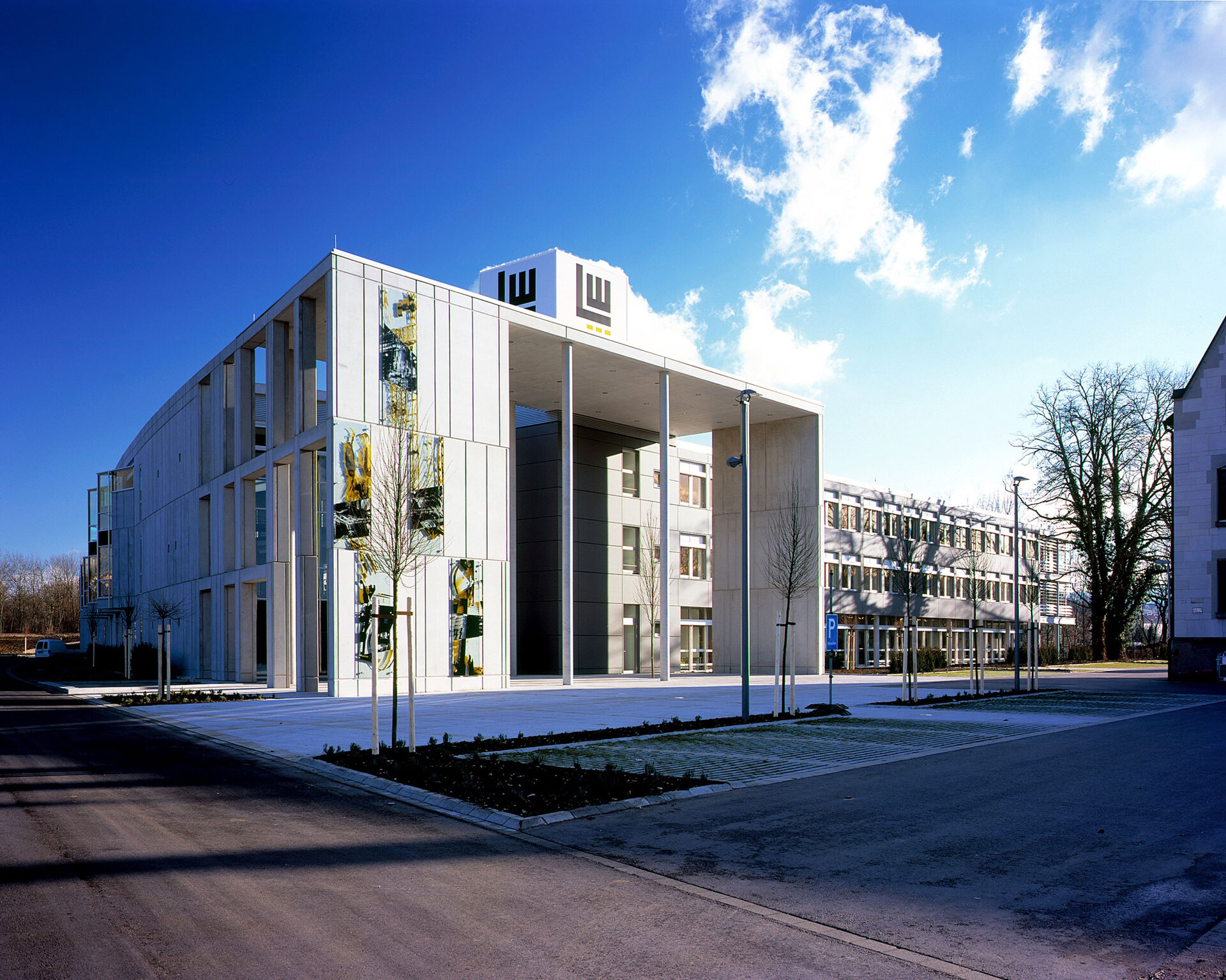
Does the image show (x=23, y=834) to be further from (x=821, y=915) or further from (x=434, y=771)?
(x=821, y=915)

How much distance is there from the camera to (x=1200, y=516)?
134 ft

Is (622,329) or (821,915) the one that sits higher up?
(622,329)

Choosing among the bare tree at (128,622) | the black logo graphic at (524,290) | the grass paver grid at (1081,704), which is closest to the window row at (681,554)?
the black logo graphic at (524,290)

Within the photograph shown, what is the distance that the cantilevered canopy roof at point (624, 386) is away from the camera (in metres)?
37.7

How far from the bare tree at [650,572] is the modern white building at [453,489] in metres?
0.20

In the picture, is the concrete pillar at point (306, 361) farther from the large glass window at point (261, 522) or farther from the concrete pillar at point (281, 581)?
the large glass window at point (261, 522)

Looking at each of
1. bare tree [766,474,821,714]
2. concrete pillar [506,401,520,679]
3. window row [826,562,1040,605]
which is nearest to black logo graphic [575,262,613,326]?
concrete pillar [506,401,520,679]

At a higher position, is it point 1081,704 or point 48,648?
point 1081,704

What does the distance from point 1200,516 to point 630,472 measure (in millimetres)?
26413

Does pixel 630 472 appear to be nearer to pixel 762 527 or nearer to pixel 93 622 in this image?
pixel 762 527

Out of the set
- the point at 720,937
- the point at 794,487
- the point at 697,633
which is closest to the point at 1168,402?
the point at 794,487

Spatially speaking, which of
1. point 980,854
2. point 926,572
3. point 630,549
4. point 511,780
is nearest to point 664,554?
point 630,549

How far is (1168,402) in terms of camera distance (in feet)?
169

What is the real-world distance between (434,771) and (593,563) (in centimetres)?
3832
